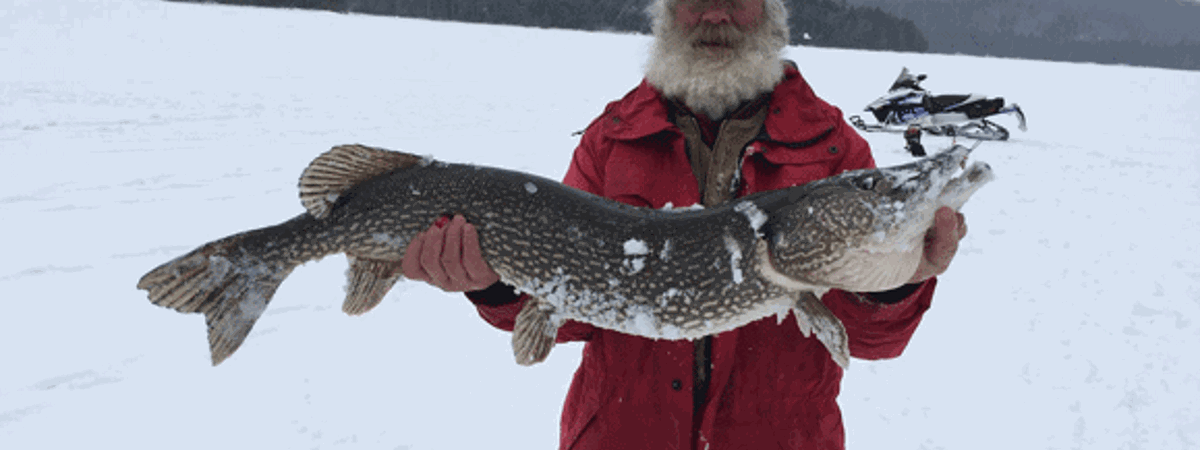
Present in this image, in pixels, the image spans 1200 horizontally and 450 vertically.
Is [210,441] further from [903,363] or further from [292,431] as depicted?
[903,363]

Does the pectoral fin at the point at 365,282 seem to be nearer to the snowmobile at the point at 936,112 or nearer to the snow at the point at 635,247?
the snow at the point at 635,247

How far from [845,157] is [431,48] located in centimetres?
1948

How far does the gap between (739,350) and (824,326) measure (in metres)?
0.27

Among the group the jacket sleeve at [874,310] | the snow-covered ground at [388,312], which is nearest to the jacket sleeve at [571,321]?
the jacket sleeve at [874,310]

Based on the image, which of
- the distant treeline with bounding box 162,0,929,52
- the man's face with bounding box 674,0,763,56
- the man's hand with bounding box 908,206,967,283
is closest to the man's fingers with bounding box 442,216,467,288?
the man's face with bounding box 674,0,763,56

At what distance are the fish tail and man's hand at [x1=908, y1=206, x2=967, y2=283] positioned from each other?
1615mm

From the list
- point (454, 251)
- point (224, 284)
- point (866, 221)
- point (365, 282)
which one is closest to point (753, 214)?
point (866, 221)

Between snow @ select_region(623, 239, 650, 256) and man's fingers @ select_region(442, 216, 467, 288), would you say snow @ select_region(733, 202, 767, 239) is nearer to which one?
snow @ select_region(623, 239, 650, 256)

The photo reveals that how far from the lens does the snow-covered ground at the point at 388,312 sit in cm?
288

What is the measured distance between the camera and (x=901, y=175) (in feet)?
5.20

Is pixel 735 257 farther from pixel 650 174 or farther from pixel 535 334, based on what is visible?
pixel 535 334

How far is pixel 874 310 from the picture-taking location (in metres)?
1.67

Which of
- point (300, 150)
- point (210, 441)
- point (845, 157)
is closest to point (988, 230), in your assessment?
A: point (845, 157)

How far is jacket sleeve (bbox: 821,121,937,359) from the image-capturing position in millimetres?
1651
